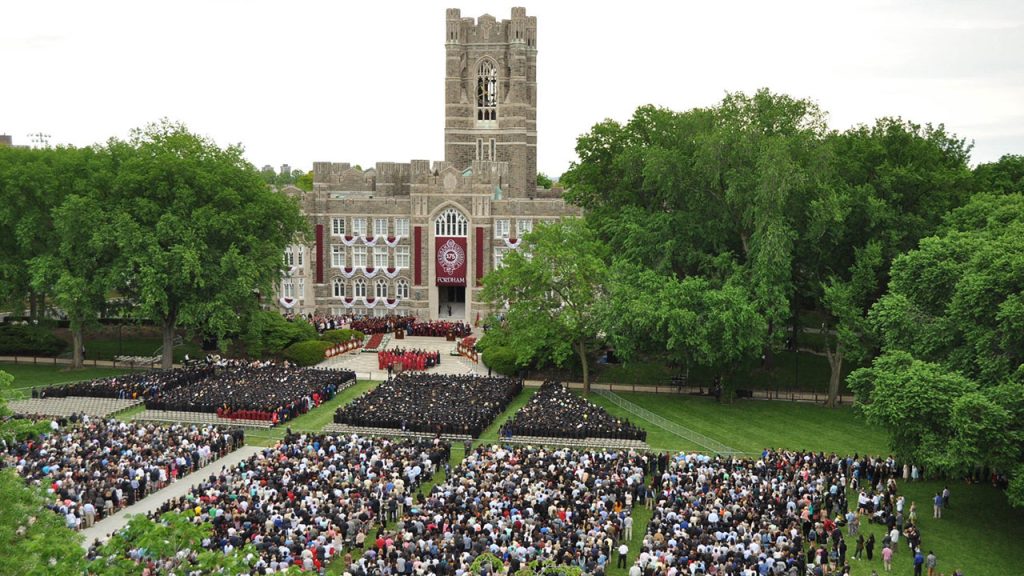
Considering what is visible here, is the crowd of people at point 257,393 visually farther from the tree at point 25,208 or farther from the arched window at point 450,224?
the arched window at point 450,224

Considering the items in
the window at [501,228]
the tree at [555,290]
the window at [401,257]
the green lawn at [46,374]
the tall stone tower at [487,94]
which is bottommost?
the green lawn at [46,374]

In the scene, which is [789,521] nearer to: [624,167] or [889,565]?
[889,565]

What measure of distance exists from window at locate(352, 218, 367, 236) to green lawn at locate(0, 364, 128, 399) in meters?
25.3

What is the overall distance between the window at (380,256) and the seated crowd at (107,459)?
3806 centimetres

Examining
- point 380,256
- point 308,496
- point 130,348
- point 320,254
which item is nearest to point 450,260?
point 380,256

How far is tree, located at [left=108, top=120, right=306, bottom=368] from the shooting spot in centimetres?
4947

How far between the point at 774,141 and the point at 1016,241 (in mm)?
15568

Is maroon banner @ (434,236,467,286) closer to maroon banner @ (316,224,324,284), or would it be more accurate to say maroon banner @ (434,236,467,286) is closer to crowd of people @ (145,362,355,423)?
maroon banner @ (316,224,324,284)

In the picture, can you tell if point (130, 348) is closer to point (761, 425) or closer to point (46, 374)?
point (46, 374)

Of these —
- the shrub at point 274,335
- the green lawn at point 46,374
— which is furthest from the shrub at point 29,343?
the shrub at point 274,335

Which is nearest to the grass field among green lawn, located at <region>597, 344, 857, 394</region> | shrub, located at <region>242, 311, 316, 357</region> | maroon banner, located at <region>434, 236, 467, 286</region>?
green lawn, located at <region>597, 344, 857, 394</region>

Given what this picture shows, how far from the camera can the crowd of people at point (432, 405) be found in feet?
129

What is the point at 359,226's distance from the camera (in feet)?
245

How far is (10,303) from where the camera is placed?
5559 cm
